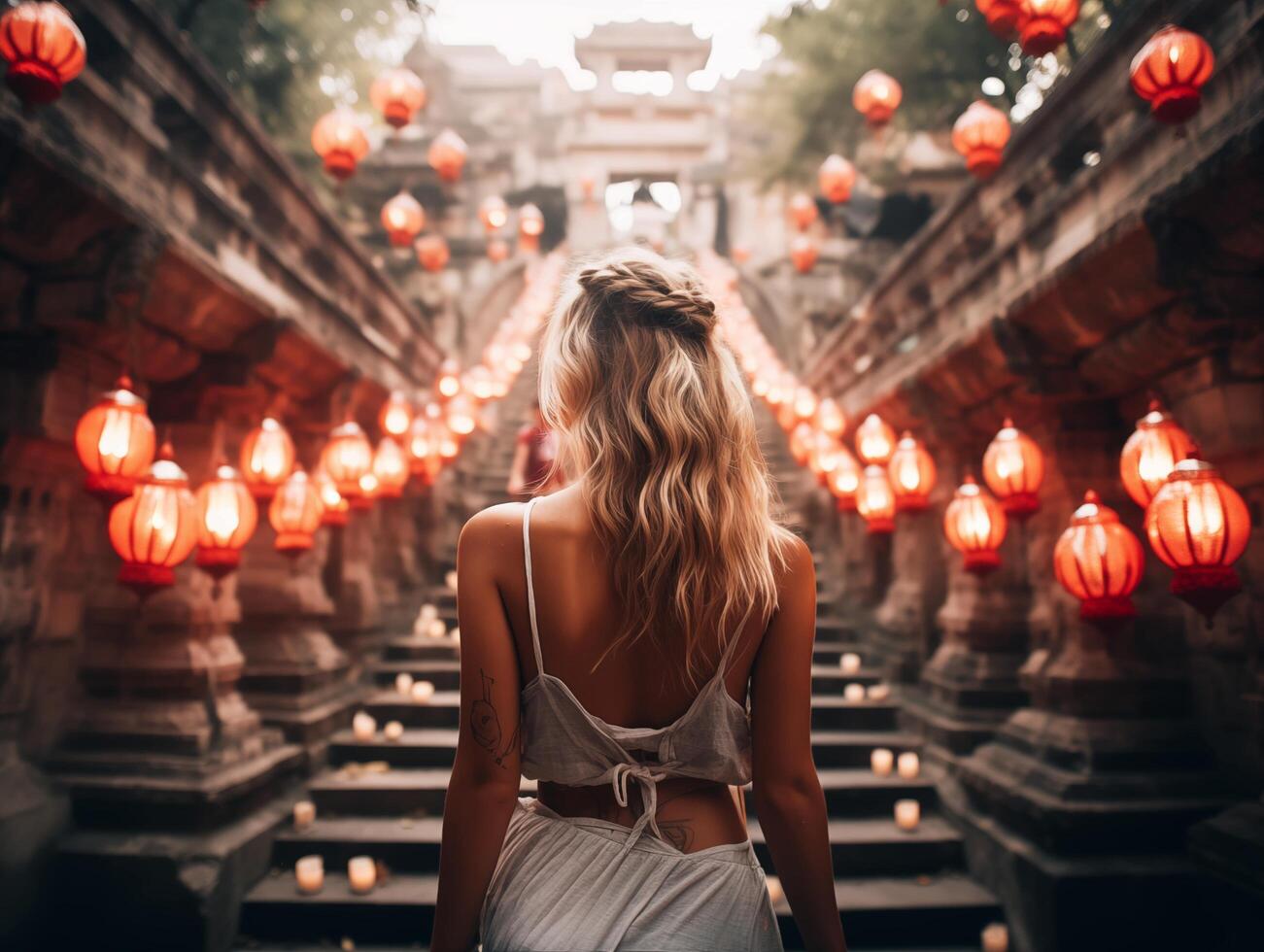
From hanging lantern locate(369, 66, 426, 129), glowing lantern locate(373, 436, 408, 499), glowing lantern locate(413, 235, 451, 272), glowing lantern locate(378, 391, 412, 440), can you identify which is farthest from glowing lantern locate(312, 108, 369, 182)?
glowing lantern locate(413, 235, 451, 272)

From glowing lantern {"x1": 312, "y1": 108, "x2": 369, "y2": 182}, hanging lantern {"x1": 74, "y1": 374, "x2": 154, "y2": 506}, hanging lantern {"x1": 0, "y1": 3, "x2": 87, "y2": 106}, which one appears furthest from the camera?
glowing lantern {"x1": 312, "y1": 108, "x2": 369, "y2": 182}

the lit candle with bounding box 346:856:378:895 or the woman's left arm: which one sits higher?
the woman's left arm

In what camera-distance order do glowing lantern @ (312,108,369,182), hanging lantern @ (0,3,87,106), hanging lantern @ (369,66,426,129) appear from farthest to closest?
hanging lantern @ (369,66,426,129) < glowing lantern @ (312,108,369,182) < hanging lantern @ (0,3,87,106)

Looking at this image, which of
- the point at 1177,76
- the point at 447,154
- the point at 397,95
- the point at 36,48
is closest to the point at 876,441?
the point at 1177,76

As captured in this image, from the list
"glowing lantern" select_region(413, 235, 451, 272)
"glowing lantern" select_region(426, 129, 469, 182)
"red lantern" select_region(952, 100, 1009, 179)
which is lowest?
"red lantern" select_region(952, 100, 1009, 179)

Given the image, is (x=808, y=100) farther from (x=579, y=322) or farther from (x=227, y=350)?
(x=579, y=322)

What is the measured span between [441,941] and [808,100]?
11.9 metres

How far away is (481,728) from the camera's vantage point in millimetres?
1548

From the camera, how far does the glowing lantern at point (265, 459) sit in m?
4.71

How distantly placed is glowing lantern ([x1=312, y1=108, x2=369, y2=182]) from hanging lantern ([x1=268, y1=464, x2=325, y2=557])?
121 inches

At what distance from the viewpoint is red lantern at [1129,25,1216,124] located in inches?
131

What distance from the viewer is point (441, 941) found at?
58.8 inches

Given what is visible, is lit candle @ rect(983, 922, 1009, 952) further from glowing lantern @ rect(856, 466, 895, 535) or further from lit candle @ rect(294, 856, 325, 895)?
lit candle @ rect(294, 856, 325, 895)

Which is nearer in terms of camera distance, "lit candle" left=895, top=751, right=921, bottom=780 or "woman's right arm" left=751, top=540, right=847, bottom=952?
"woman's right arm" left=751, top=540, right=847, bottom=952
